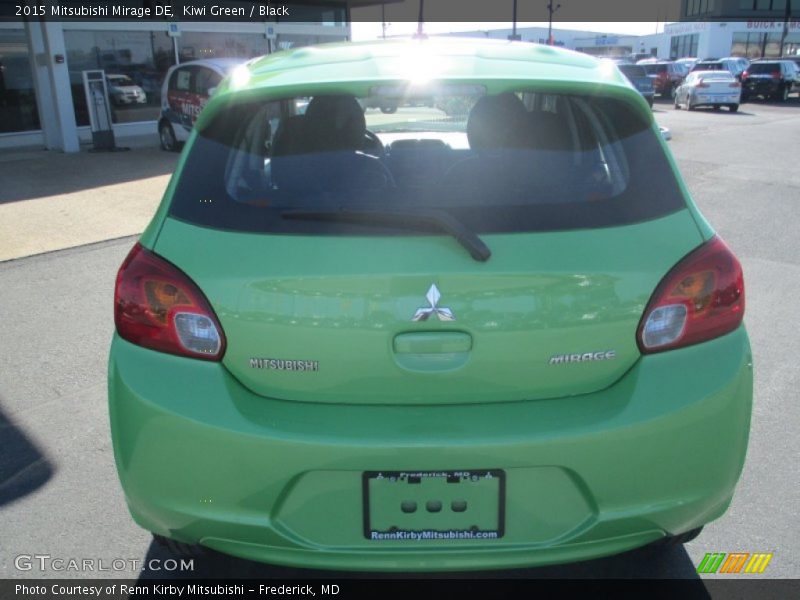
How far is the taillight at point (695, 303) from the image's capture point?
2025 mm

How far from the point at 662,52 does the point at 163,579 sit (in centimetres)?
8125

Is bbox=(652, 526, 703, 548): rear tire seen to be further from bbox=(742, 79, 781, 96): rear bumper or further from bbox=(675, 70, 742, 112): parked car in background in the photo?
bbox=(742, 79, 781, 96): rear bumper

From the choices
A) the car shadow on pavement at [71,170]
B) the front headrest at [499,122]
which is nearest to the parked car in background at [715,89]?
the car shadow on pavement at [71,170]

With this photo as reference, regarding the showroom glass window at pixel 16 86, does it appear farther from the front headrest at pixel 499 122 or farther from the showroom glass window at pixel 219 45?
the front headrest at pixel 499 122

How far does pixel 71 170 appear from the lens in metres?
12.6

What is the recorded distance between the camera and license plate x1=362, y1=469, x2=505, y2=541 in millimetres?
1935

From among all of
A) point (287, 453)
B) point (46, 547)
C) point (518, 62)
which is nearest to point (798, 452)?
point (518, 62)

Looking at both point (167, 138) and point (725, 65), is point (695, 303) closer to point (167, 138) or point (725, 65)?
point (167, 138)

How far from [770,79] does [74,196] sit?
29.7 meters

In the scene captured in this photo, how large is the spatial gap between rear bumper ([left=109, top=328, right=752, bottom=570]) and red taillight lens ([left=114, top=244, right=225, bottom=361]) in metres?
0.06

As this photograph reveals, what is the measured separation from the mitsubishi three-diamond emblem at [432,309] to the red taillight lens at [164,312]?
525 millimetres

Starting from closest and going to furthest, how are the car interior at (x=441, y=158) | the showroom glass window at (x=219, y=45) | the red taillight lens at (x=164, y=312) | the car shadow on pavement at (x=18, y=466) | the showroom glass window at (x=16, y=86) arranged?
the red taillight lens at (x=164, y=312) → the car interior at (x=441, y=158) → the car shadow on pavement at (x=18, y=466) → the showroom glass window at (x=16, y=86) → the showroom glass window at (x=219, y=45)

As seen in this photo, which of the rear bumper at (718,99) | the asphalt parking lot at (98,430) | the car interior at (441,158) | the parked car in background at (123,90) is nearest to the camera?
the car interior at (441,158)

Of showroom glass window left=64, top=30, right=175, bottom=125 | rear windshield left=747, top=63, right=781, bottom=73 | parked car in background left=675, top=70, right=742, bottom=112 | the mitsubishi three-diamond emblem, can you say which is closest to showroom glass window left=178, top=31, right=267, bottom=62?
showroom glass window left=64, top=30, right=175, bottom=125
